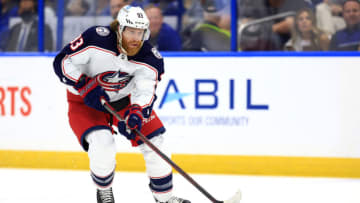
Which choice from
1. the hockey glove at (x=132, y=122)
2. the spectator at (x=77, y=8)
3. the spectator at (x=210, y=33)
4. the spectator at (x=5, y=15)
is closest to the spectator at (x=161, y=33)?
the spectator at (x=210, y=33)

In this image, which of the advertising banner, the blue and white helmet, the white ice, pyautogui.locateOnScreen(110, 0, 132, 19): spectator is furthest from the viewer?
pyautogui.locateOnScreen(110, 0, 132, 19): spectator

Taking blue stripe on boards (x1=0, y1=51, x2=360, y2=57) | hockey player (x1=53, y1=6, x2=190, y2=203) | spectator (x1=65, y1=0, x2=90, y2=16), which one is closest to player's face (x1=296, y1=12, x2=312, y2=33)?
blue stripe on boards (x1=0, y1=51, x2=360, y2=57)

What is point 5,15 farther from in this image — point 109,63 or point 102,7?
point 109,63

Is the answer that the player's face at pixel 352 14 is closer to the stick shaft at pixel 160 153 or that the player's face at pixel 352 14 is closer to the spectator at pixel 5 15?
the stick shaft at pixel 160 153

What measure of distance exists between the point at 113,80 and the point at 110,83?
31 millimetres

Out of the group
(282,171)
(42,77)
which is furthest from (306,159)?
(42,77)

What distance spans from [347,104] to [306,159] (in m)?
0.51

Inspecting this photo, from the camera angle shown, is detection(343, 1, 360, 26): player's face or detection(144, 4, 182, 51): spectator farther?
detection(144, 4, 182, 51): spectator

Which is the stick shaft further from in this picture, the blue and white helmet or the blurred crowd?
the blurred crowd

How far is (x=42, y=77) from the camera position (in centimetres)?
526

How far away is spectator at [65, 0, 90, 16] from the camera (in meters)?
5.27

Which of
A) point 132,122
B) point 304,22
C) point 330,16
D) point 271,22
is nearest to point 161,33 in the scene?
point 271,22

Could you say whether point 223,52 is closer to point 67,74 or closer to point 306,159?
point 306,159

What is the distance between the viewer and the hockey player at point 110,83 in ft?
11.0
